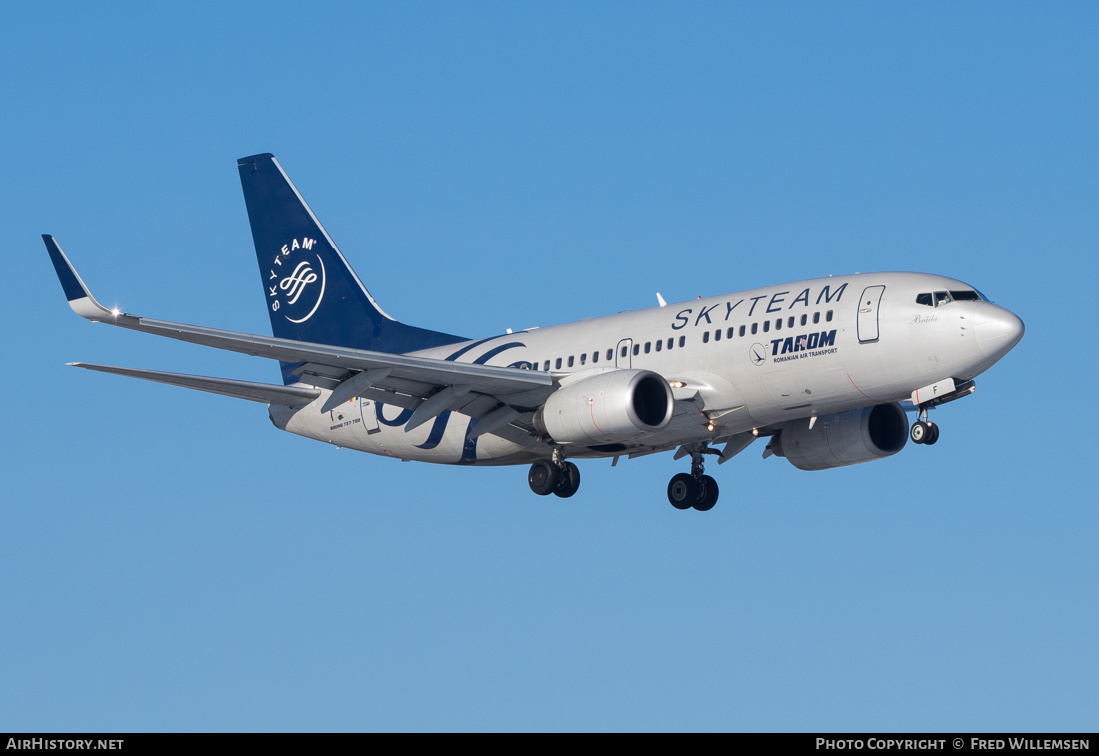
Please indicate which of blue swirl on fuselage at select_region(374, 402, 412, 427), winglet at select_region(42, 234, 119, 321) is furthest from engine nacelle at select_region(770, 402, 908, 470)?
winglet at select_region(42, 234, 119, 321)

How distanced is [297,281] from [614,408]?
18.0 m

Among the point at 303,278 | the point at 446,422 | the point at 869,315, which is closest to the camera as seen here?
the point at 869,315

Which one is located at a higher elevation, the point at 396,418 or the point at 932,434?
the point at 396,418

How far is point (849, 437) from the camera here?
44938mm

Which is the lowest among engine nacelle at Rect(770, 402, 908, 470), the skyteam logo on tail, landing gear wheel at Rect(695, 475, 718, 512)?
landing gear wheel at Rect(695, 475, 718, 512)

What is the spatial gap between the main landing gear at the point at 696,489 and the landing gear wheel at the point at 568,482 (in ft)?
11.3

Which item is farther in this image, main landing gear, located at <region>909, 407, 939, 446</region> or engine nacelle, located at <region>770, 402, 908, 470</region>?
engine nacelle, located at <region>770, 402, 908, 470</region>

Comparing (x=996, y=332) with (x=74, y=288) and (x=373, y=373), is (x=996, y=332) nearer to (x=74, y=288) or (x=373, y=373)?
(x=373, y=373)

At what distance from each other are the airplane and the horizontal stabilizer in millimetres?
63

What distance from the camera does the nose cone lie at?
3791 cm

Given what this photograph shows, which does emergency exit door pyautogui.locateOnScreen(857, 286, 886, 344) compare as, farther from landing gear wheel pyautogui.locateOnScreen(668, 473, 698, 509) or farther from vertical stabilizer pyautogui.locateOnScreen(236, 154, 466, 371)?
vertical stabilizer pyautogui.locateOnScreen(236, 154, 466, 371)

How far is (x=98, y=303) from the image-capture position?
3481 centimetres

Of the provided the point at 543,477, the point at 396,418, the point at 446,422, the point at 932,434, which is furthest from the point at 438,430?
the point at 932,434
